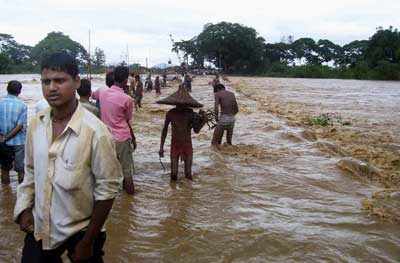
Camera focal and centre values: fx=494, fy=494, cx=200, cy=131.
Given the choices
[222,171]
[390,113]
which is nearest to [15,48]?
[390,113]

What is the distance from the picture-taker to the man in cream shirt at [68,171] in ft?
8.10

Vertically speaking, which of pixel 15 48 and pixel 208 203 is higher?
pixel 15 48

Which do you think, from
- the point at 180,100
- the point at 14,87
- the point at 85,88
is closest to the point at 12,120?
the point at 14,87

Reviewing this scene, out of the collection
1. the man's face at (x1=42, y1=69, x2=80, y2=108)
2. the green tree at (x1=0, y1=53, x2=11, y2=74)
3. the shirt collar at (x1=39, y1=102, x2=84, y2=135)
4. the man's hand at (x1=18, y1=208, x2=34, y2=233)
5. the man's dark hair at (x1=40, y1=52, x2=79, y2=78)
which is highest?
the green tree at (x1=0, y1=53, x2=11, y2=74)

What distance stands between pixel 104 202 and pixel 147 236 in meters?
3.11

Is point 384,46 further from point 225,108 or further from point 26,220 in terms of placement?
point 26,220

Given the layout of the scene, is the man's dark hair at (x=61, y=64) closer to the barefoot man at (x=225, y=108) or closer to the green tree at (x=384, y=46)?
the barefoot man at (x=225, y=108)

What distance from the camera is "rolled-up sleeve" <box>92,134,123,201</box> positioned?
2.48 m

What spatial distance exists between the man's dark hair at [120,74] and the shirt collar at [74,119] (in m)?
3.79

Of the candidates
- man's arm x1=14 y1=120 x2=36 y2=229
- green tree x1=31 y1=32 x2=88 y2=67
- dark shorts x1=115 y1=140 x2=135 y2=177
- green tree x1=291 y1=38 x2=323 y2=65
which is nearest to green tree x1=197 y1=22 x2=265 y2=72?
green tree x1=291 y1=38 x2=323 y2=65

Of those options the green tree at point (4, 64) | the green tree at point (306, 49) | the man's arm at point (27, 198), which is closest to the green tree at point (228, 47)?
the green tree at point (306, 49)

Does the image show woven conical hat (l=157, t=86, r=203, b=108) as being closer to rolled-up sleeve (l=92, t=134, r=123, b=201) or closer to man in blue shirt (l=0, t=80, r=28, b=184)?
man in blue shirt (l=0, t=80, r=28, b=184)

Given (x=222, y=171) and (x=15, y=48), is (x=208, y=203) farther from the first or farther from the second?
(x=15, y=48)

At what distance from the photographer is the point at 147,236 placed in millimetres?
5527
